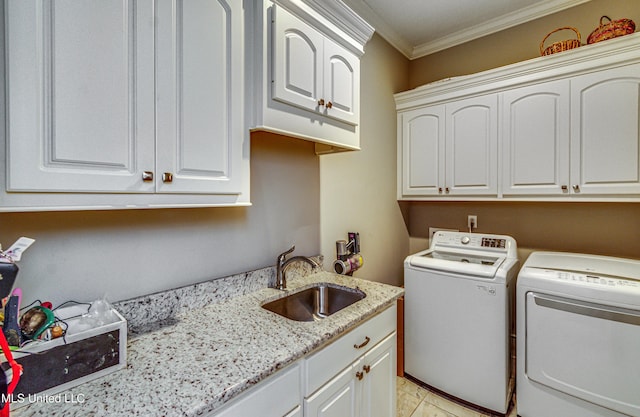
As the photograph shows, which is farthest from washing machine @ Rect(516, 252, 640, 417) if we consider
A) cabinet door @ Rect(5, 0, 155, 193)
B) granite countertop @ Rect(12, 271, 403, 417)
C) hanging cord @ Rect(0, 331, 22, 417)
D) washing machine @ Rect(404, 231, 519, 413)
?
hanging cord @ Rect(0, 331, 22, 417)

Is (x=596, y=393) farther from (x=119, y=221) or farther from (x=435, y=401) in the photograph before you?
(x=119, y=221)

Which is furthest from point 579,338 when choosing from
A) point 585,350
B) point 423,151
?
point 423,151

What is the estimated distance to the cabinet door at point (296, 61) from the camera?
1.19 metres

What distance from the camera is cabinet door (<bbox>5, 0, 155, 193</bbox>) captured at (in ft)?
2.27

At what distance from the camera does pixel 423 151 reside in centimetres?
252

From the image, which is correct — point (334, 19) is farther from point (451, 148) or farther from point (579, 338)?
point (579, 338)

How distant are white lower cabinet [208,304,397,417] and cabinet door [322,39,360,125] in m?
1.01

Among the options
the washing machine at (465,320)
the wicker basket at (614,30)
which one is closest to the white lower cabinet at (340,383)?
the washing machine at (465,320)

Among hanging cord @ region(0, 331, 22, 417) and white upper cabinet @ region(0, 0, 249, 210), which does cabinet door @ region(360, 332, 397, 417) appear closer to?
white upper cabinet @ region(0, 0, 249, 210)

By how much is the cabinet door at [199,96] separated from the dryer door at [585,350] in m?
1.84

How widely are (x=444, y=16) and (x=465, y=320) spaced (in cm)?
229

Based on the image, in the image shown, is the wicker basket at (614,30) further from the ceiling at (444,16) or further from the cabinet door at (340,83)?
the cabinet door at (340,83)

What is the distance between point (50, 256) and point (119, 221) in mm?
215

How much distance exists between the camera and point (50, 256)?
0.94m
